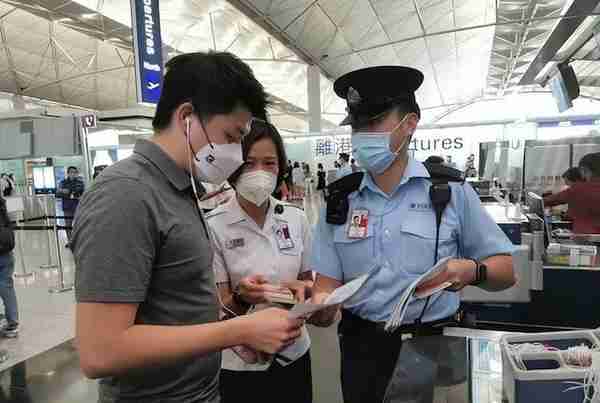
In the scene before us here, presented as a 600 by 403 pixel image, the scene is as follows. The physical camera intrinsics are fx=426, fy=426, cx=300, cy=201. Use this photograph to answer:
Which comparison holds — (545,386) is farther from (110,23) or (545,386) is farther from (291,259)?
(110,23)

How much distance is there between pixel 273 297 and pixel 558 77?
10023 millimetres

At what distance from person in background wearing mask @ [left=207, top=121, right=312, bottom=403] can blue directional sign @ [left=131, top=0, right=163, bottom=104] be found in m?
3.36

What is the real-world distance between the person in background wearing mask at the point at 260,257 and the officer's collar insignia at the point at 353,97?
330 mm

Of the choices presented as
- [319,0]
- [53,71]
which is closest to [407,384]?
[319,0]

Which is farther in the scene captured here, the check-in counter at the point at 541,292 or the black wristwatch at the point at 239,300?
the check-in counter at the point at 541,292

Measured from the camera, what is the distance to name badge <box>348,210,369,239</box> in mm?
1491

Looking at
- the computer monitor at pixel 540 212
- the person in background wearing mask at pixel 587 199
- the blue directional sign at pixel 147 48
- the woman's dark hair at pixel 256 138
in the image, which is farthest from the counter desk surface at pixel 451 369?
the blue directional sign at pixel 147 48

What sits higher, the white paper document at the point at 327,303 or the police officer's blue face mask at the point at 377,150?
the police officer's blue face mask at the point at 377,150

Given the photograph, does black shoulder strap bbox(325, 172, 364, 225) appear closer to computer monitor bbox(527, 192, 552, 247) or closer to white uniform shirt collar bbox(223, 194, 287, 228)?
white uniform shirt collar bbox(223, 194, 287, 228)

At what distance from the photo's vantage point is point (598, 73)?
1903cm

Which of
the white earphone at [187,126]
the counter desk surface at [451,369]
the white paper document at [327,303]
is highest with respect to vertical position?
the white earphone at [187,126]

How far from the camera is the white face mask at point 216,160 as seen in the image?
1.04 metres

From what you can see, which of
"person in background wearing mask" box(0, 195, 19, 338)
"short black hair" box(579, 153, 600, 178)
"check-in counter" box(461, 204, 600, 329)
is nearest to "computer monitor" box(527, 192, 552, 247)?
"check-in counter" box(461, 204, 600, 329)

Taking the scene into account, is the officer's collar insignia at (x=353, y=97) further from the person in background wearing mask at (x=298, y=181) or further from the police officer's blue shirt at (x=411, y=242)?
the person in background wearing mask at (x=298, y=181)
